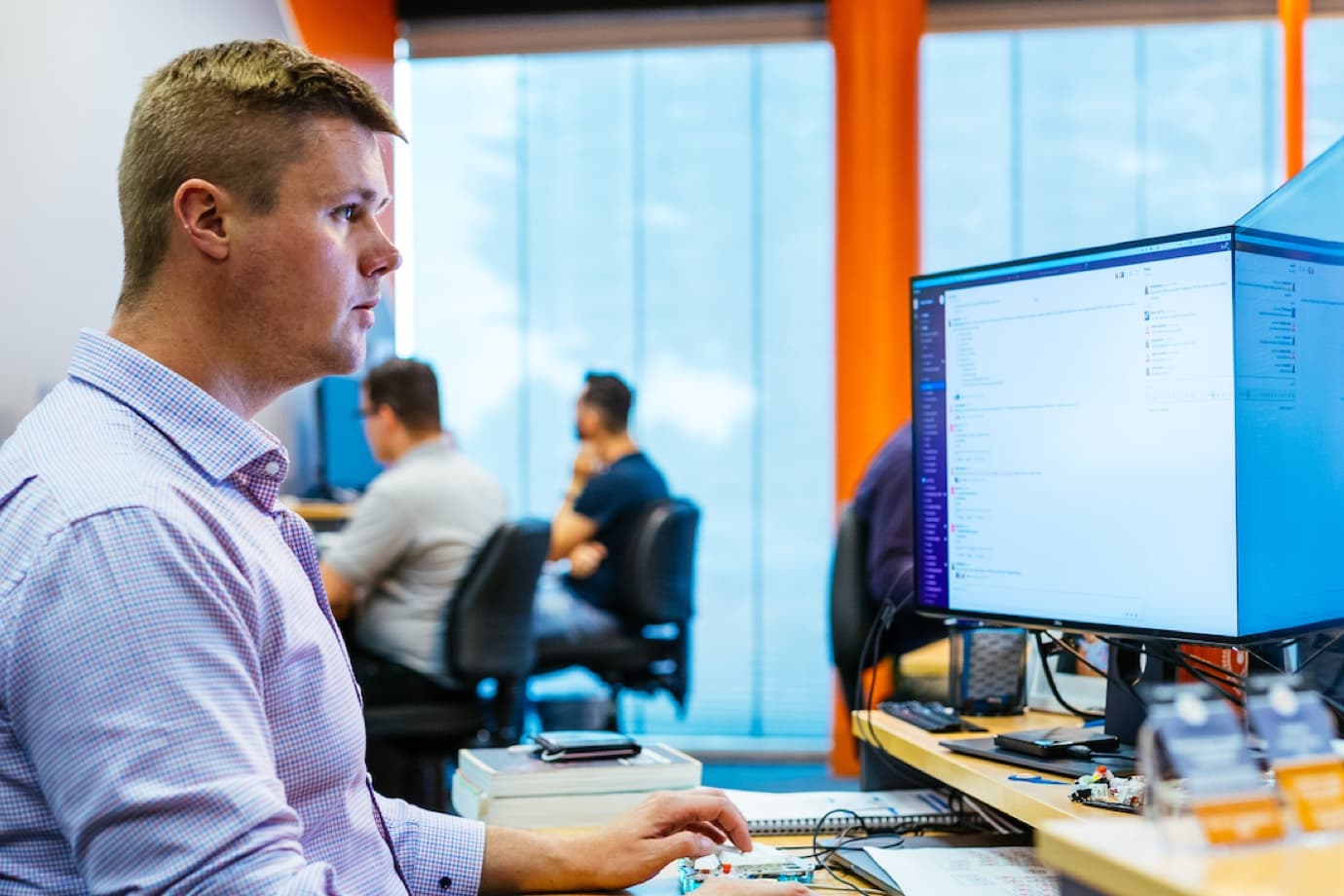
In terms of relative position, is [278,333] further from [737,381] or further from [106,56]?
[737,381]

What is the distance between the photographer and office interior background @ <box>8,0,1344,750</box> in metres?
5.14

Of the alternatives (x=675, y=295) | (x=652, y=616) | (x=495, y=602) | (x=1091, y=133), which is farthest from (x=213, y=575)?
(x=1091, y=133)

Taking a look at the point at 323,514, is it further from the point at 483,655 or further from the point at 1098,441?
the point at 1098,441

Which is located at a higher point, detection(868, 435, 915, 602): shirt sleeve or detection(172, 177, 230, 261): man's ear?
detection(172, 177, 230, 261): man's ear

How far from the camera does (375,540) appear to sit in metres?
3.29

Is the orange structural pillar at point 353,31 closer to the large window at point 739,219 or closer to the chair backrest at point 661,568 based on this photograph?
the large window at point 739,219

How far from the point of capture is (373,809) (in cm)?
115

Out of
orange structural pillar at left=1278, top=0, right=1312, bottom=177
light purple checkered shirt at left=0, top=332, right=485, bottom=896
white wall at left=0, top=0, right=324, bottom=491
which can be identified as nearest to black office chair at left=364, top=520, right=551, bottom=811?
white wall at left=0, top=0, right=324, bottom=491

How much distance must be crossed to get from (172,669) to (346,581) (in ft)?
8.25

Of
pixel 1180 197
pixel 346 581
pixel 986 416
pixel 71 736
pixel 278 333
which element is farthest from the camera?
pixel 1180 197

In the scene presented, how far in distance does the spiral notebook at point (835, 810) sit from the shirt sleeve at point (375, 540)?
1.93m

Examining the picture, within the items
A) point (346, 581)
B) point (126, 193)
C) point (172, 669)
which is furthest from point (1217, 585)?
point (346, 581)

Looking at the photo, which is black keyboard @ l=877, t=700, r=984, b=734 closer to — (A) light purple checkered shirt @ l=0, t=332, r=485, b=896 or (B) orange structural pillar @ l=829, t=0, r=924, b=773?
(A) light purple checkered shirt @ l=0, t=332, r=485, b=896

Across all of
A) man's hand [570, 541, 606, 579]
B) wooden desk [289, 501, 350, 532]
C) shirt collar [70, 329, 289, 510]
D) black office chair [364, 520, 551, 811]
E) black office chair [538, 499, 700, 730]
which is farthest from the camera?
man's hand [570, 541, 606, 579]
